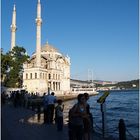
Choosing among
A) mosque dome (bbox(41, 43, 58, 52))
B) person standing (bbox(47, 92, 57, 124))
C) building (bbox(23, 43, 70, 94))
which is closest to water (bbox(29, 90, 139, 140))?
person standing (bbox(47, 92, 57, 124))

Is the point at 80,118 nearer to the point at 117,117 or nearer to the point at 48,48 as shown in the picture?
the point at 117,117

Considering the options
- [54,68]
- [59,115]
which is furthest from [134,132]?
[54,68]

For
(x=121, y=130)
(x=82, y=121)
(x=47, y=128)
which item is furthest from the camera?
(x=47, y=128)

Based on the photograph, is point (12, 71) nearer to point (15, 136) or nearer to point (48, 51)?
point (48, 51)

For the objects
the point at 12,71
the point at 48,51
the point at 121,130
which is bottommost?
the point at 121,130

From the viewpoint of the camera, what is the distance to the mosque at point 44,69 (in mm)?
81856

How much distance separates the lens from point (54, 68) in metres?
98.6

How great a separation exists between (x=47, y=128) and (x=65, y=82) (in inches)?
3706

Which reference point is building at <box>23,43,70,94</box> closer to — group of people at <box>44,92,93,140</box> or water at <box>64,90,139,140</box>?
water at <box>64,90,139,140</box>

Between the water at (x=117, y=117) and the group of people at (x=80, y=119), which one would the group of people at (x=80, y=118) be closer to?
the group of people at (x=80, y=119)

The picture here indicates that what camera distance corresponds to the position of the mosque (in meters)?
81.9

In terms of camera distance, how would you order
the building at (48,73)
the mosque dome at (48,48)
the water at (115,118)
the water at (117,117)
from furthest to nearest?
the mosque dome at (48,48) → the building at (48,73) → the water at (117,117) → the water at (115,118)

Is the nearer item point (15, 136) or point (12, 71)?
point (15, 136)

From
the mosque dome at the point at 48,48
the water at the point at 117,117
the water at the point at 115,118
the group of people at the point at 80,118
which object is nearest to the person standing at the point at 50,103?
the water at the point at 115,118
